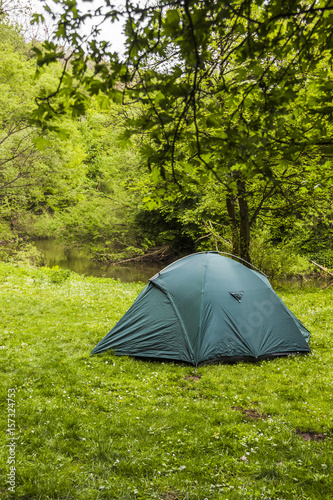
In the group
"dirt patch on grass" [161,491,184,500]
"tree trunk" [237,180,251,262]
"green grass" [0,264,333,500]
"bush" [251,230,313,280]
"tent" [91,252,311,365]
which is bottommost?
"dirt patch on grass" [161,491,184,500]

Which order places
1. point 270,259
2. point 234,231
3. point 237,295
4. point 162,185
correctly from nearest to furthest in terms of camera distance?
point 237,295
point 162,185
point 270,259
point 234,231

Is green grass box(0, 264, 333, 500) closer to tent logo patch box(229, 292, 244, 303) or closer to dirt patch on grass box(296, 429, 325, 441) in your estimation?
dirt patch on grass box(296, 429, 325, 441)

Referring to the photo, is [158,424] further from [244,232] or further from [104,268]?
[104,268]

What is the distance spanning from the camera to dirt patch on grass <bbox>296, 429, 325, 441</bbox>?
439cm

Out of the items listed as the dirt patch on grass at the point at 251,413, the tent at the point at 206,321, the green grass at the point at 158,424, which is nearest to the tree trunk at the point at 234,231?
the green grass at the point at 158,424

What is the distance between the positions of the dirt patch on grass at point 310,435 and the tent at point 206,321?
2365mm

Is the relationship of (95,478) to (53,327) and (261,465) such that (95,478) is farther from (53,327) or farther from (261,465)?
(53,327)

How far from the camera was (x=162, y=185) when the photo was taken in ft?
27.4

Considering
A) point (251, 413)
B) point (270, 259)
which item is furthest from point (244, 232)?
point (251, 413)

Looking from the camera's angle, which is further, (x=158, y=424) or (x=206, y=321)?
(x=206, y=321)

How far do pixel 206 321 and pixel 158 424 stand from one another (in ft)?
8.64

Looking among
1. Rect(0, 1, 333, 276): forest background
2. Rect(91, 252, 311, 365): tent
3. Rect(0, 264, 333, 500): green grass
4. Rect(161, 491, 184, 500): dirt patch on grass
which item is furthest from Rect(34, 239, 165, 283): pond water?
Rect(161, 491, 184, 500): dirt patch on grass

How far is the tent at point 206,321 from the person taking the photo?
270 inches

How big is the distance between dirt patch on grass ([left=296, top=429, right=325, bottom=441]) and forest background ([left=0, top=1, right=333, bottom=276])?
316 cm
